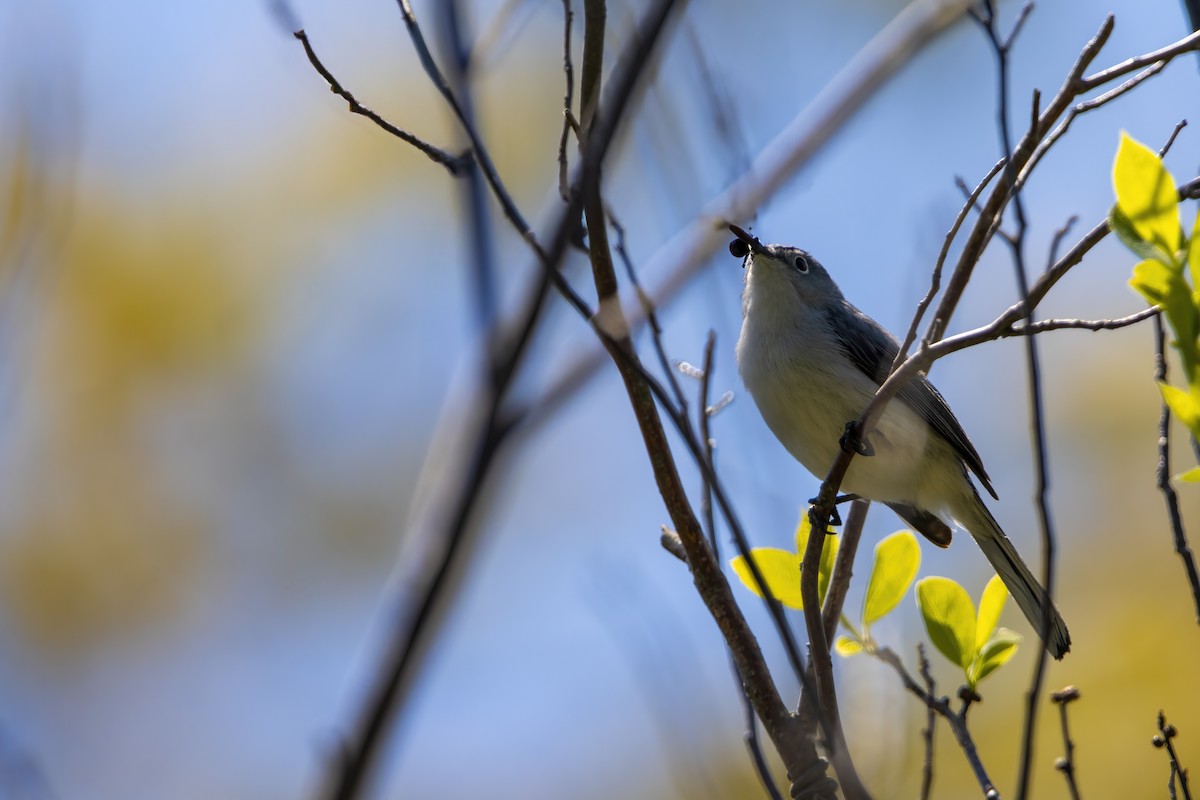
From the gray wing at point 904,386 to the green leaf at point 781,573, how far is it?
157cm

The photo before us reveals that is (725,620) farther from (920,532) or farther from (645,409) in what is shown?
(920,532)

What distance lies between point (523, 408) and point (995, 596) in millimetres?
1568

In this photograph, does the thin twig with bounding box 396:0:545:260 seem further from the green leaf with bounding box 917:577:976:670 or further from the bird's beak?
the bird's beak

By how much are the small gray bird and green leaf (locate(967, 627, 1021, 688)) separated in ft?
4.59

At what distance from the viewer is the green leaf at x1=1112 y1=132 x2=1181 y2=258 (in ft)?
5.04

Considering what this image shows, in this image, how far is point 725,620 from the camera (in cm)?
199

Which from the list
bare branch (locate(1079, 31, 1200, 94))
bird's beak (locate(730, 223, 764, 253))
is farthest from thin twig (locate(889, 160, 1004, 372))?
bird's beak (locate(730, 223, 764, 253))

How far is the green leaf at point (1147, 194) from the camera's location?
154 centimetres

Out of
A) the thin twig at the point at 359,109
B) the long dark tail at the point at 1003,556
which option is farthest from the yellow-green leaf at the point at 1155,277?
the long dark tail at the point at 1003,556

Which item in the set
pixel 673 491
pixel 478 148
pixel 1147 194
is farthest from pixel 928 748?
pixel 478 148

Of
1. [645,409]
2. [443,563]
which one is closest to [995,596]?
[645,409]

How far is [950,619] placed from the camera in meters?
2.09

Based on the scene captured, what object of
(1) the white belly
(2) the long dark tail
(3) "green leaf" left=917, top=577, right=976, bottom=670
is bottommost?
(3) "green leaf" left=917, top=577, right=976, bottom=670

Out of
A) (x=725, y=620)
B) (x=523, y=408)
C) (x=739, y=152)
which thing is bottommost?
(x=523, y=408)
